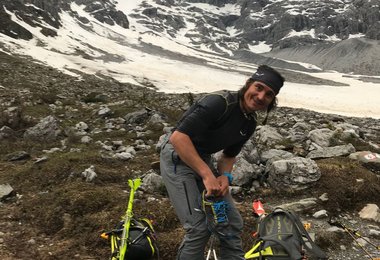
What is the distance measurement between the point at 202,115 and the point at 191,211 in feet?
3.65

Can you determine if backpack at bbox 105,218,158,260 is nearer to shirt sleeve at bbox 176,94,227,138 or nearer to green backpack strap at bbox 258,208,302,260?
green backpack strap at bbox 258,208,302,260

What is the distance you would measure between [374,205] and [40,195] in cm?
738

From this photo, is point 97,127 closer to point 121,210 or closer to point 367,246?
point 121,210

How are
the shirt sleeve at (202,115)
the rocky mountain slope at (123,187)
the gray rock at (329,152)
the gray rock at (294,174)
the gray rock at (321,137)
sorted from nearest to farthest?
1. the shirt sleeve at (202,115)
2. the rocky mountain slope at (123,187)
3. the gray rock at (294,174)
4. the gray rock at (329,152)
5. the gray rock at (321,137)

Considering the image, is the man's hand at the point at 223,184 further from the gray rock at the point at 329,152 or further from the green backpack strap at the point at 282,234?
the gray rock at the point at 329,152

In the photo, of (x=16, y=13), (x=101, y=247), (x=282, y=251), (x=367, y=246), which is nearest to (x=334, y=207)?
(x=367, y=246)

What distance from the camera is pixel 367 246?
7.25 meters

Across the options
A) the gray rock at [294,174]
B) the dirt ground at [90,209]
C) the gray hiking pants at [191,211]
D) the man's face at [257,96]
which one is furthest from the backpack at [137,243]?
the gray rock at [294,174]

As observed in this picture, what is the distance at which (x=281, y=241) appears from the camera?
15.6 feet

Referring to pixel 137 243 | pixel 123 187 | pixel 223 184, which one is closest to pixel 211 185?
pixel 223 184

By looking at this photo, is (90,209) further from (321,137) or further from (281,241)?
(321,137)

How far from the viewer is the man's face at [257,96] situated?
14.9 ft

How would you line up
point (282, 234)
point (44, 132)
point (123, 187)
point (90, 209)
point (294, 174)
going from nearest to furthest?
point (282, 234) < point (90, 209) < point (123, 187) < point (294, 174) < point (44, 132)

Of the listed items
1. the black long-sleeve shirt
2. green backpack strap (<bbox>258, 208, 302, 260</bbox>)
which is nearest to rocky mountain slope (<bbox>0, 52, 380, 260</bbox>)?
green backpack strap (<bbox>258, 208, 302, 260</bbox>)
